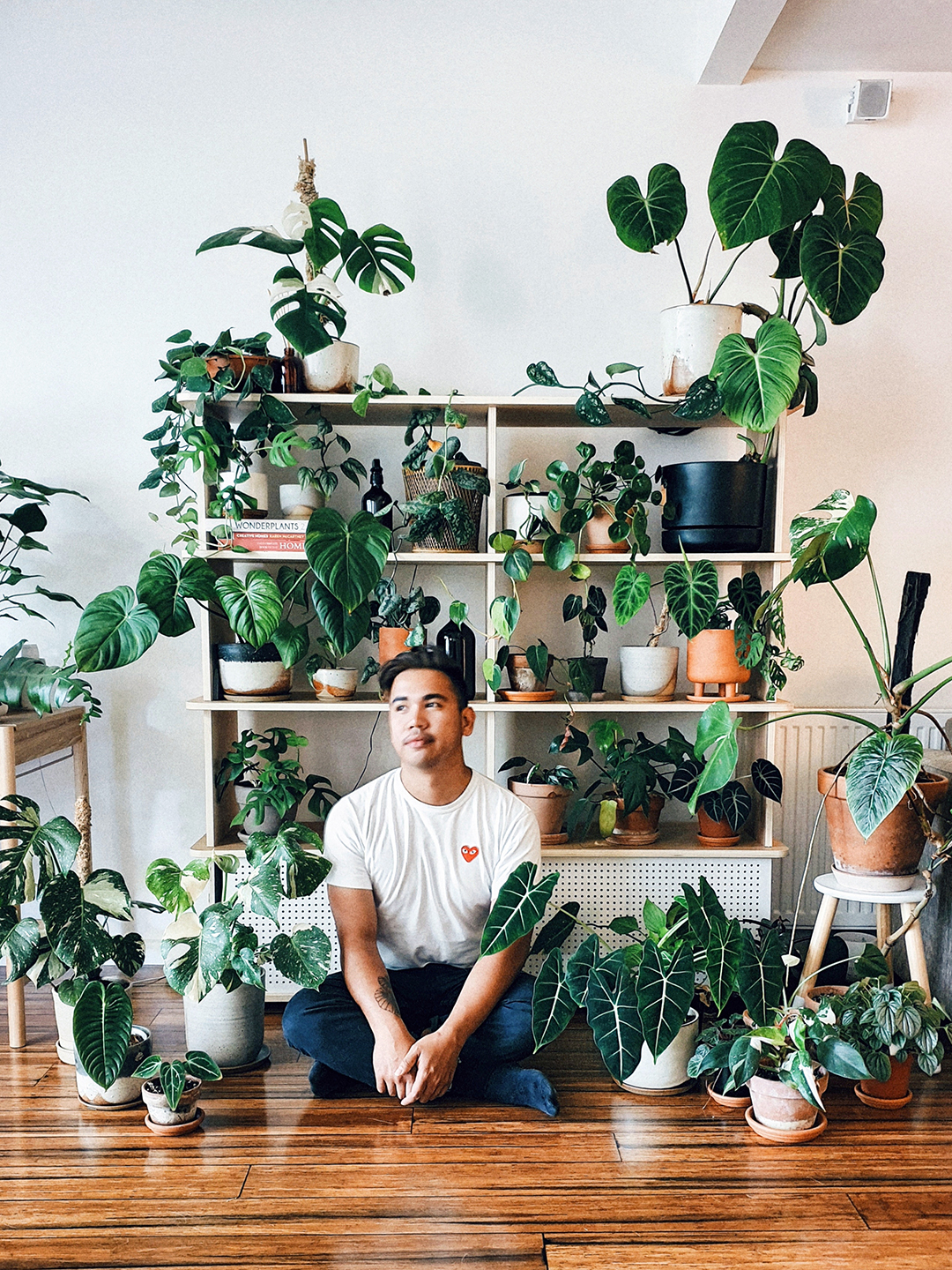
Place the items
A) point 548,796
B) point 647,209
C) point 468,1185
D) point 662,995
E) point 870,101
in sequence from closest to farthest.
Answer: point 468,1185, point 662,995, point 647,209, point 548,796, point 870,101

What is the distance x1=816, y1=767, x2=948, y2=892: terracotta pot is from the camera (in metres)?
2.26

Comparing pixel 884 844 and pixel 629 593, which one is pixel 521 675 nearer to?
pixel 629 593

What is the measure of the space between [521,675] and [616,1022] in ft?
3.25

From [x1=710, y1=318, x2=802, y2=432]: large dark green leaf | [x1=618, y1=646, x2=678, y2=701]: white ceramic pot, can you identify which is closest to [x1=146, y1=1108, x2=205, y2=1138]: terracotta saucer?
[x1=618, y1=646, x2=678, y2=701]: white ceramic pot

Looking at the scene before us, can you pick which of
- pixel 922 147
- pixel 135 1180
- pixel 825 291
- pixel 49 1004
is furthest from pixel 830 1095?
pixel 922 147

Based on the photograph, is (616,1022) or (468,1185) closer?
(468,1185)

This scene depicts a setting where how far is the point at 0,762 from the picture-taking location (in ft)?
7.79

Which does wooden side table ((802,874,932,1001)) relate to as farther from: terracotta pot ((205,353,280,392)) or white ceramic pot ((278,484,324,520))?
terracotta pot ((205,353,280,392))

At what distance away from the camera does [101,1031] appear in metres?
1.98

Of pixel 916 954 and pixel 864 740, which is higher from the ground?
pixel 864 740

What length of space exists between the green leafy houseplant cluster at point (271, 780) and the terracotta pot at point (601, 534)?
38.3 inches

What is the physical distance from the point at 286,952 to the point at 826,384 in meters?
2.25

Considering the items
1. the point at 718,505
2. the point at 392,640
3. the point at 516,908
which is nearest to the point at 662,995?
the point at 516,908

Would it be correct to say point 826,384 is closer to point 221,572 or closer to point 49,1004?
point 221,572
